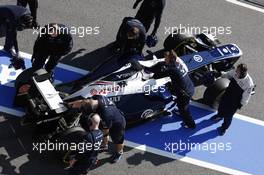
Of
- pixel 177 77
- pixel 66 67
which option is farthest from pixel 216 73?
pixel 66 67

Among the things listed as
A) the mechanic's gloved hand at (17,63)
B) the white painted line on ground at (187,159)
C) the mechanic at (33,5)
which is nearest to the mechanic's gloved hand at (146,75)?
the white painted line on ground at (187,159)

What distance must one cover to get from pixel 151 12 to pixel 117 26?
1316 millimetres

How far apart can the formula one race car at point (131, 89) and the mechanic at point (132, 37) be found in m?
0.45

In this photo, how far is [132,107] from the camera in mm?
10102

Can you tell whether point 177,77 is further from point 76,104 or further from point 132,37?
point 76,104

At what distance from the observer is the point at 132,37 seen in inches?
418

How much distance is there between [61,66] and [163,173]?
11.0ft

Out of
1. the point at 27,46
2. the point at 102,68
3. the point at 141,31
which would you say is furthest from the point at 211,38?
the point at 27,46

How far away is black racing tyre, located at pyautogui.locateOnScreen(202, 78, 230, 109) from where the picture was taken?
11.0 m

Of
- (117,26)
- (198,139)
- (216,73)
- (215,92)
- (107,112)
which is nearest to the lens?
(107,112)

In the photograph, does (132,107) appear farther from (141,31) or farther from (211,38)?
(211,38)

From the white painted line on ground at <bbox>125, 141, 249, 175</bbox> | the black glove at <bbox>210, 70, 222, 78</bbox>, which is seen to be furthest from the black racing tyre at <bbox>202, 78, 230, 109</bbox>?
the white painted line on ground at <bbox>125, 141, 249, 175</bbox>

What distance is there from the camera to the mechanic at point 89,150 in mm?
8492

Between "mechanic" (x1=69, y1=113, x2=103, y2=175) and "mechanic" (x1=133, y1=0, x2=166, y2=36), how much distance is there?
3635 mm
